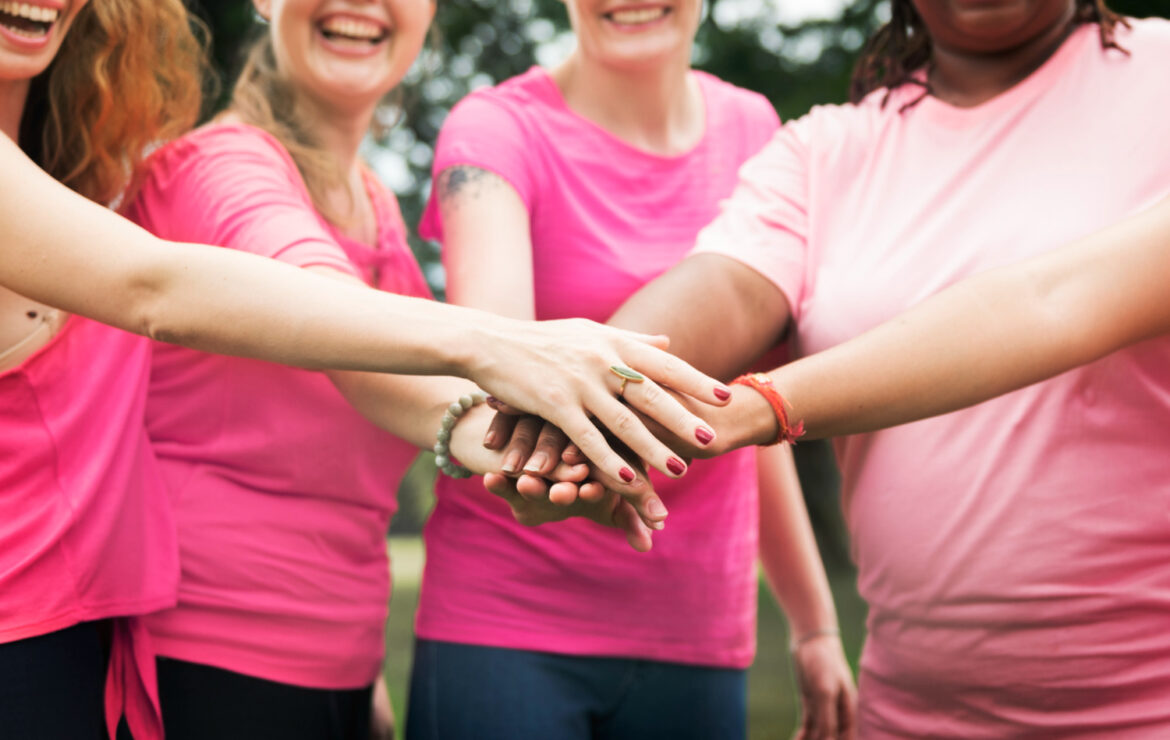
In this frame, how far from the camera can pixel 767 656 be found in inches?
300

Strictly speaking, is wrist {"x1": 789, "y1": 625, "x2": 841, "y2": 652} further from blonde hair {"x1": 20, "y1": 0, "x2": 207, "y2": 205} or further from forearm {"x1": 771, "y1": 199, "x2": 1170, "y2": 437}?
blonde hair {"x1": 20, "y1": 0, "x2": 207, "y2": 205}

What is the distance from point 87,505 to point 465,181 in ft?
2.61

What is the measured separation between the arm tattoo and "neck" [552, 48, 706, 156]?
1.00 feet

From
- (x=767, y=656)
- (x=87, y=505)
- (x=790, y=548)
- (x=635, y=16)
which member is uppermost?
(x=635, y=16)

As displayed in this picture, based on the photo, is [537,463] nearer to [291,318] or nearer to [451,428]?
[451,428]

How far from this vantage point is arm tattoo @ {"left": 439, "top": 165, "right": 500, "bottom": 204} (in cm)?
204

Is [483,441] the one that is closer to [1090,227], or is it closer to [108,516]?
[108,516]

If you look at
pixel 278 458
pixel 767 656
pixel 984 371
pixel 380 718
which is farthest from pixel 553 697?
pixel 767 656

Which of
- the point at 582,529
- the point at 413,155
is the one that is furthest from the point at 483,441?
the point at 413,155

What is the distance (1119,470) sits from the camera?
170 cm

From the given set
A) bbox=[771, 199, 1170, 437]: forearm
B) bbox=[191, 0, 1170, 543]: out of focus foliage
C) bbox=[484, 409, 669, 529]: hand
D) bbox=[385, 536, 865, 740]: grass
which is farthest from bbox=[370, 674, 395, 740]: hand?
bbox=[191, 0, 1170, 543]: out of focus foliage

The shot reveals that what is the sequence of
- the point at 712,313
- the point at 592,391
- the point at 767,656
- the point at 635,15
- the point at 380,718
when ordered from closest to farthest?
1. the point at 592,391
2. the point at 712,313
3. the point at 635,15
4. the point at 380,718
5. the point at 767,656

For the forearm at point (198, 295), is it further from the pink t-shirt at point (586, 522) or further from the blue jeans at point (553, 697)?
the blue jeans at point (553, 697)

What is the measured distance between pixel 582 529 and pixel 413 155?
7309 mm
